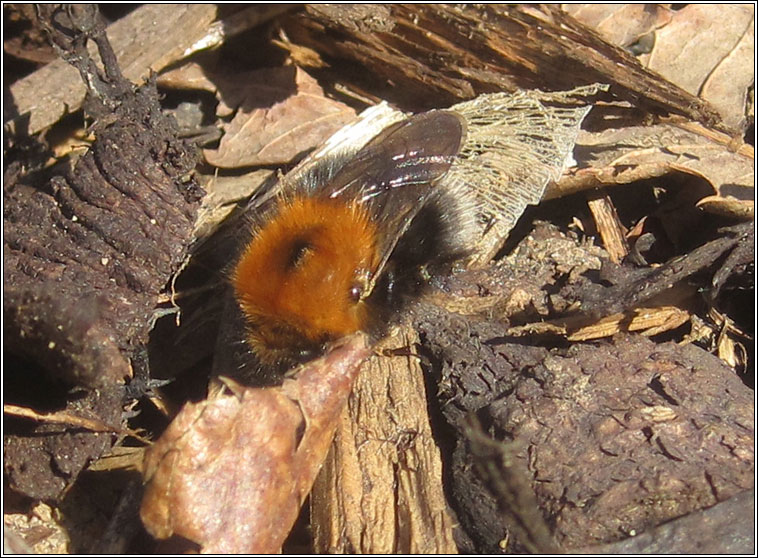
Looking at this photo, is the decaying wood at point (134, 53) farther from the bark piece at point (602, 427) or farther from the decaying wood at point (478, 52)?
the bark piece at point (602, 427)

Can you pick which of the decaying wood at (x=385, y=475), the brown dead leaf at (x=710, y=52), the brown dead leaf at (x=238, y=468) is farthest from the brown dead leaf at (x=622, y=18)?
the brown dead leaf at (x=238, y=468)

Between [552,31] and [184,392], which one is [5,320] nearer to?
[184,392]

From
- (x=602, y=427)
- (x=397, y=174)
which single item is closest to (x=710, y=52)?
(x=397, y=174)

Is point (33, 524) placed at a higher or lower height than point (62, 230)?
lower

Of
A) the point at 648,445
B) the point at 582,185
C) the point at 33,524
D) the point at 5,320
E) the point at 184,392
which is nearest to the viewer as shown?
the point at 648,445

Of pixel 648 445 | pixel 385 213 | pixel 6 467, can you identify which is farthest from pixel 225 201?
pixel 648 445

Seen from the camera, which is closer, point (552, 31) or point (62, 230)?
point (62, 230)

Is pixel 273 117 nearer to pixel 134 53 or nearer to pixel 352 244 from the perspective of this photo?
pixel 134 53
